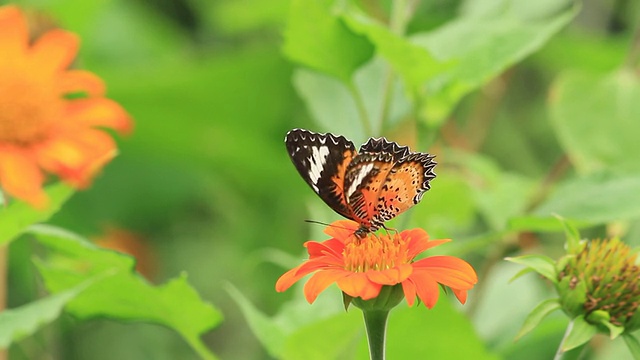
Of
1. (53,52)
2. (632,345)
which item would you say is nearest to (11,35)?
(53,52)

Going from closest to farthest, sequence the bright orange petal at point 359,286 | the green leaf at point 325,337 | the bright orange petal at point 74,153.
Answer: the bright orange petal at point 359,286 < the green leaf at point 325,337 < the bright orange petal at point 74,153

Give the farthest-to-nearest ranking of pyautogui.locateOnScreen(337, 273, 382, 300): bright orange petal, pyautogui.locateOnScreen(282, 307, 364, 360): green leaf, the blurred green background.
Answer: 1. the blurred green background
2. pyautogui.locateOnScreen(282, 307, 364, 360): green leaf
3. pyautogui.locateOnScreen(337, 273, 382, 300): bright orange petal

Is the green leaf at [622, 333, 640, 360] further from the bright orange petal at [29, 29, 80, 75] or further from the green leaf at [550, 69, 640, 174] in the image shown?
the bright orange petal at [29, 29, 80, 75]

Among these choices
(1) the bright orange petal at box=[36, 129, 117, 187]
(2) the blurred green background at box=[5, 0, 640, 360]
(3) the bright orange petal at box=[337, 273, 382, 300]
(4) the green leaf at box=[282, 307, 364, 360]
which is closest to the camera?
(3) the bright orange petal at box=[337, 273, 382, 300]

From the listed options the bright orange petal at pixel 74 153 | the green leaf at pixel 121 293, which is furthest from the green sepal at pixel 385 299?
the bright orange petal at pixel 74 153

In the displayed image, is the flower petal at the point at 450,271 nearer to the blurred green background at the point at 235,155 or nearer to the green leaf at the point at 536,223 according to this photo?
the green leaf at the point at 536,223

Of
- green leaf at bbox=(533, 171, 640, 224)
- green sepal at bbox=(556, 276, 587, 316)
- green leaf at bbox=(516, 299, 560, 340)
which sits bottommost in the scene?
green leaf at bbox=(516, 299, 560, 340)

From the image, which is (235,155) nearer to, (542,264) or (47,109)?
(47,109)

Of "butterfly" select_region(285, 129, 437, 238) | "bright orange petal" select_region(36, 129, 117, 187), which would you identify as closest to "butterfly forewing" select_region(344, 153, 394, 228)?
"butterfly" select_region(285, 129, 437, 238)
